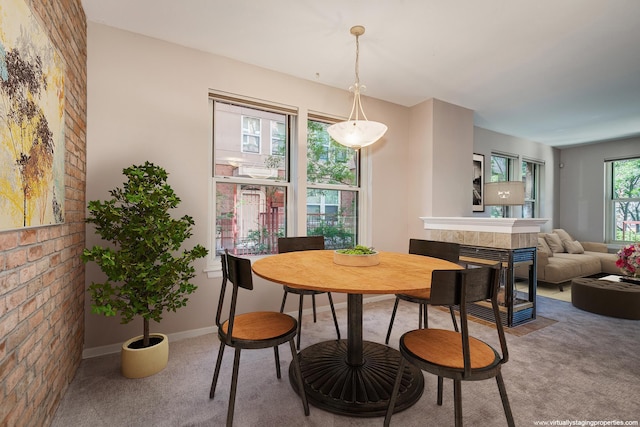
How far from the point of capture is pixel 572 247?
5.37m

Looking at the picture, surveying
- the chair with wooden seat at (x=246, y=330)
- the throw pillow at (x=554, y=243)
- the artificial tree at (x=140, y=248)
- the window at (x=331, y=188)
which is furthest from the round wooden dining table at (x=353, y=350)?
the throw pillow at (x=554, y=243)

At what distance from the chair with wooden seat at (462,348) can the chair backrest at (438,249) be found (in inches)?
37.9

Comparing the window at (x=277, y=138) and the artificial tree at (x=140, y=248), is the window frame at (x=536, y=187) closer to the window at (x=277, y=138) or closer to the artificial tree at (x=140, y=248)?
the window at (x=277, y=138)

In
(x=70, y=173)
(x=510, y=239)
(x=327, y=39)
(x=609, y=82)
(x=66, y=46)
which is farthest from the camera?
(x=609, y=82)

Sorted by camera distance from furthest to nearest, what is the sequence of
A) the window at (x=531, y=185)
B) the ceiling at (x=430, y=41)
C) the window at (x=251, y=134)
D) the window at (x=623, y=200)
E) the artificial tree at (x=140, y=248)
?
the window at (x=531, y=185) → the window at (x=623, y=200) → the window at (x=251, y=134) → the ceiling at (x=430, y=41) → the artificial tree at (x=140, y=248)

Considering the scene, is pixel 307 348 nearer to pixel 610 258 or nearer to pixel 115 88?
pixel 115 88

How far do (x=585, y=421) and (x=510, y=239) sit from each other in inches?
69.4

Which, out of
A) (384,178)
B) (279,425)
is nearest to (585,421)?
(279,425)

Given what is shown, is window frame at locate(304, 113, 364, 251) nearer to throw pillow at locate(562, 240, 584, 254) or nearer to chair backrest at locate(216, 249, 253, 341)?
chair backrest at locate(216, 249, 253, 341)

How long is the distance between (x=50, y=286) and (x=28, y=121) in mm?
882

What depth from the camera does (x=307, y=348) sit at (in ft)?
7.61

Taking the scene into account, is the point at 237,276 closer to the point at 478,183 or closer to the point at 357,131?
the point at 357,131

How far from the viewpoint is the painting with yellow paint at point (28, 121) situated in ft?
3.64

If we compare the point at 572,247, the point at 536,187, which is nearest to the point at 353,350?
the point at 572,247
